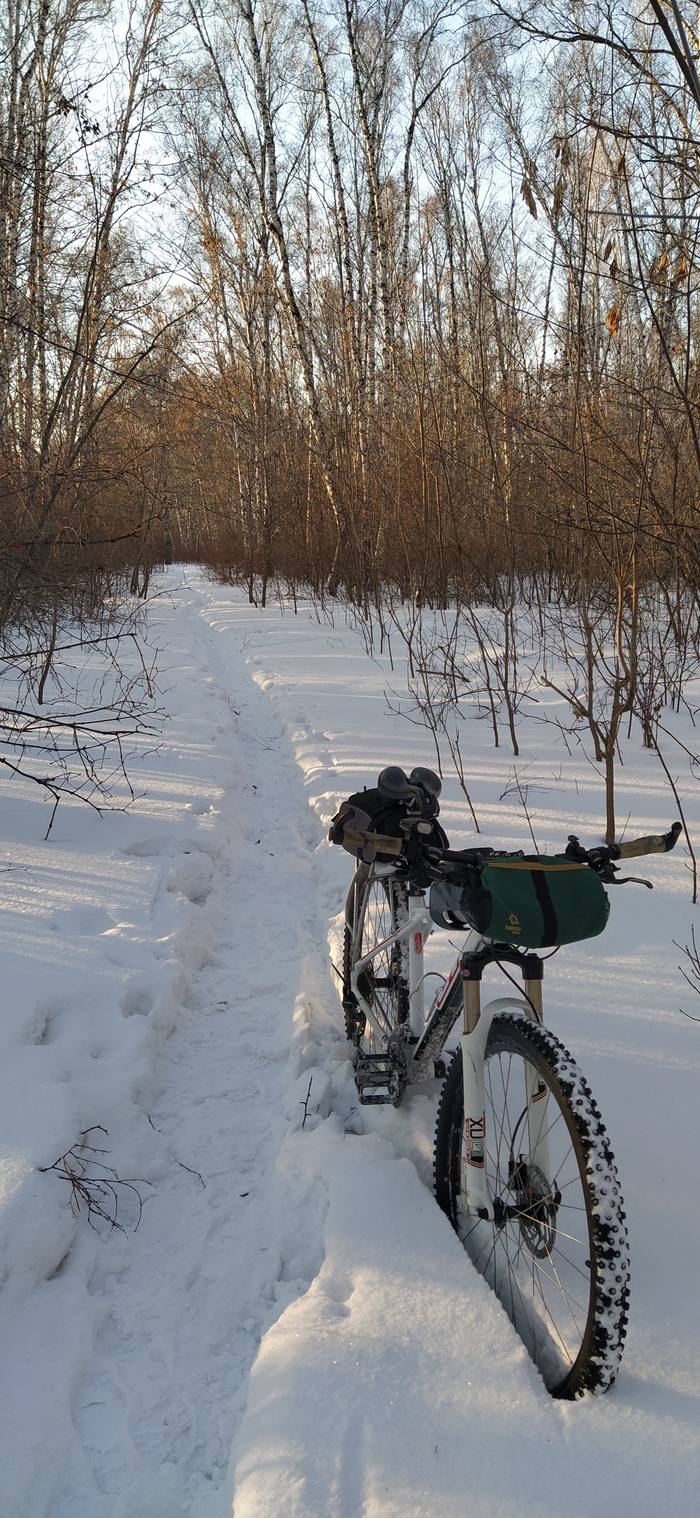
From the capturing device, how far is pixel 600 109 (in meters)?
3.15

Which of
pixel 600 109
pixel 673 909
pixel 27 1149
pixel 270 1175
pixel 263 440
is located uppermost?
pixel 263 440

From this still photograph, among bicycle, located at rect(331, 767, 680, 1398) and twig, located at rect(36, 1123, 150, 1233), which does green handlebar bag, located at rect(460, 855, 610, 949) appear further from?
twig, located at rect(36, 1123, 150, 1233)

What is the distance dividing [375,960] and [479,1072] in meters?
0.99

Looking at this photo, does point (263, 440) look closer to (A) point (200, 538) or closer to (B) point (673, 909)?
(B) point (673, 909)

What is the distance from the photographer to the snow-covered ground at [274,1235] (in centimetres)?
143

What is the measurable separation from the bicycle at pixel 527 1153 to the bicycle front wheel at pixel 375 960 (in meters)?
0.30

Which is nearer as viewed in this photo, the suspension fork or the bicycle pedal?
the suspension fork

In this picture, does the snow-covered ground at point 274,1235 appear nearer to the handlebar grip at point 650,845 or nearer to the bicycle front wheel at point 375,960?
the bicycle front wheel at point 375,960

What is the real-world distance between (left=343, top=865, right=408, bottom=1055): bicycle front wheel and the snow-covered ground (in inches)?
6.2

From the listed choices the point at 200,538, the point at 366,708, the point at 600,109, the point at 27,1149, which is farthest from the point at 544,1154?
the point at 200,538

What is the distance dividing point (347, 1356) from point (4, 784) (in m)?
4.17

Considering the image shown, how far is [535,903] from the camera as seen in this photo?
4.66 feet

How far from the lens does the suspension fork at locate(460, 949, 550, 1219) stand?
157cm

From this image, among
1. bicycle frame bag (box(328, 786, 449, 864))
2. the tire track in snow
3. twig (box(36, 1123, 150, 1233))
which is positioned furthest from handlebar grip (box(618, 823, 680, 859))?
twig (box(36, 1123, 150, 1233))
